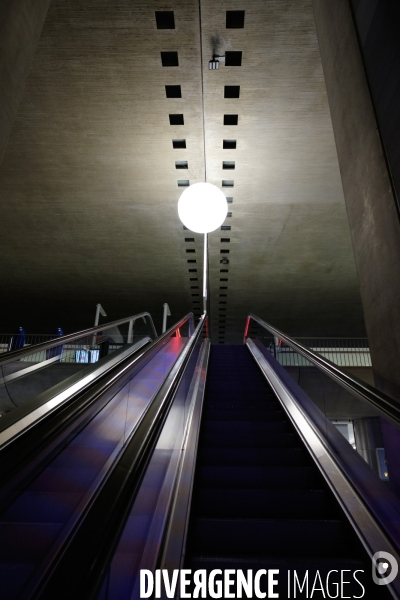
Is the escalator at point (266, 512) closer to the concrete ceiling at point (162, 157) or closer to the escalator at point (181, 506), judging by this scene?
the escalator at point (181, 506)

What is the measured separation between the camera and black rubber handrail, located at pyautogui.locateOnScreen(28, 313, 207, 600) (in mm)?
1000

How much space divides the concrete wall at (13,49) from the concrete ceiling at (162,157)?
9.02 ft

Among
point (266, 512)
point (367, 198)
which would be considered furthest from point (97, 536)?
point (367, 198)

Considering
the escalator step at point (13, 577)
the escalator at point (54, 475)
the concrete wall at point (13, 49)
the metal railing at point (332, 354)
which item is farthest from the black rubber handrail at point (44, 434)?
the metal railing at point (332, 354)

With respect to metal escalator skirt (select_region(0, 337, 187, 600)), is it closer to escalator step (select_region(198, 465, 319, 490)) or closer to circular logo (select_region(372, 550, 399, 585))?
escalator step (select_region(198, 465, 319, 490))

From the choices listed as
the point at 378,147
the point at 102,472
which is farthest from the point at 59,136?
the point at 102,472

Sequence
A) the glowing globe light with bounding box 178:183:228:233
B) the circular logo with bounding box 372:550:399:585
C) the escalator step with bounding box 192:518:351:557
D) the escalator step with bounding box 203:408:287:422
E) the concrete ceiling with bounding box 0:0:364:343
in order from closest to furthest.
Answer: the circular logo with bounding box 372:550:399:585 → the escalator step with bounding box 192:518:351:557 → the escalator step with bounding box 203:408:287:422 → the concrete ceiling with bounding box 0:0:364:343 → the glowing globe light with bounding box 178:183:228:233

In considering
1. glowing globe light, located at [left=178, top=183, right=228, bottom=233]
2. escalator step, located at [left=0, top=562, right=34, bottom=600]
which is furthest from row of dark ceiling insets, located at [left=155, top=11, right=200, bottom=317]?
escalator step, located at [left=0, top=562, right=34, bottom=600]

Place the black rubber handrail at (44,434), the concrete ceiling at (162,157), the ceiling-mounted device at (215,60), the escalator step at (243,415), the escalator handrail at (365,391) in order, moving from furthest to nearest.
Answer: the ceiling-mounted device at (215,60) < the concrete ceiling at (162,157) < the escalator step at (243,415) < the escalator handrail at (365,391) < the black rubber handrail at (44,434)

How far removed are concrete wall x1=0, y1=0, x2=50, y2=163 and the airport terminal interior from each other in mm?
24

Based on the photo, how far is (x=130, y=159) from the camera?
356 inches

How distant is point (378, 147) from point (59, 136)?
23.8 ft

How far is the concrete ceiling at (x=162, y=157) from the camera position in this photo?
6.25m

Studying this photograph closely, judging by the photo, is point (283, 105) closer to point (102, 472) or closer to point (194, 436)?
point (194, 436)
